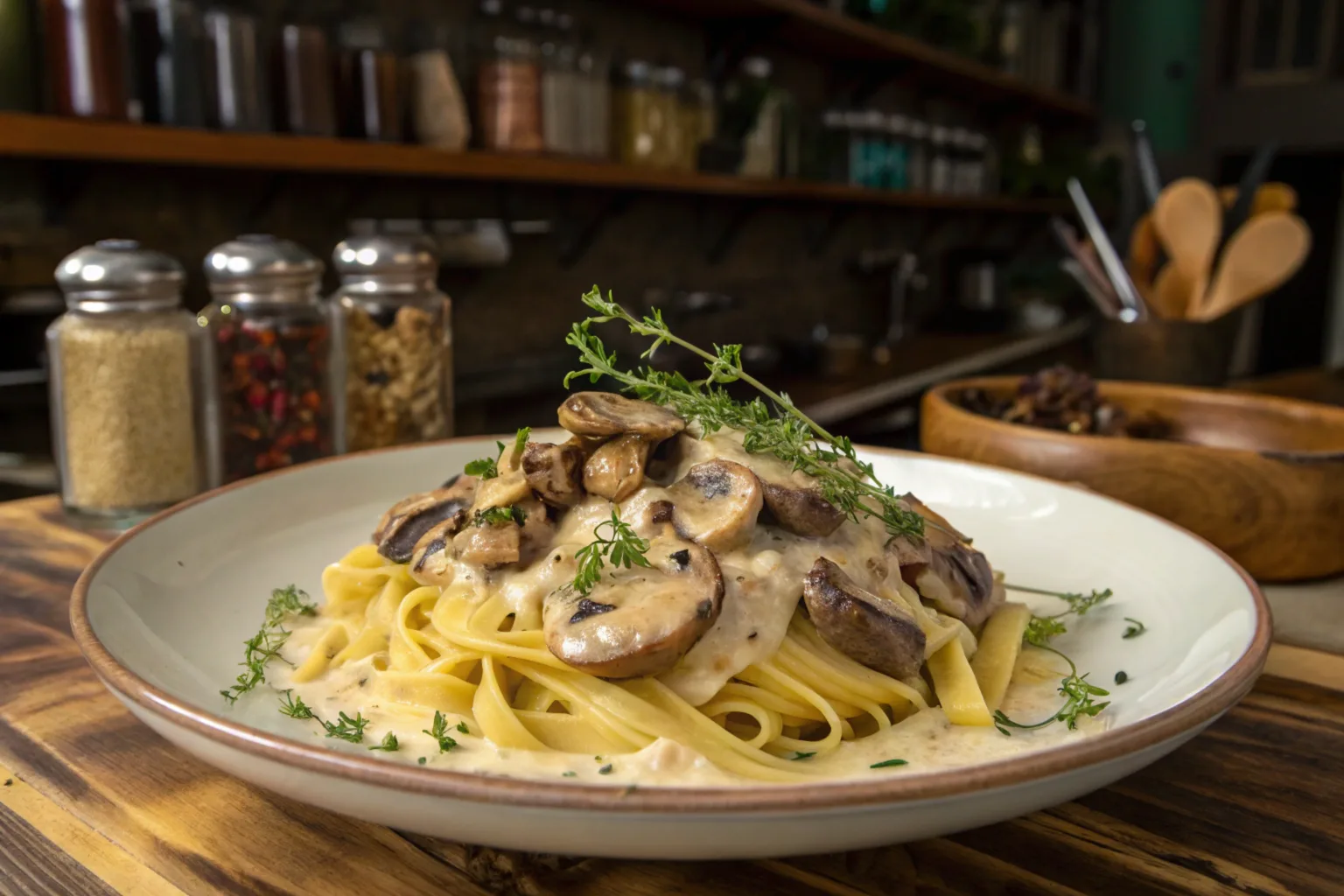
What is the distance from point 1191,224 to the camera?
2479 mm

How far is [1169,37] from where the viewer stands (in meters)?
7.20

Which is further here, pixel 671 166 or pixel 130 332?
pixel 671 166

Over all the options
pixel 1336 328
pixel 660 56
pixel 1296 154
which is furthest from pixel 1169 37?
pixel 660 56

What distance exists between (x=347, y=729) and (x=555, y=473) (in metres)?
0.27

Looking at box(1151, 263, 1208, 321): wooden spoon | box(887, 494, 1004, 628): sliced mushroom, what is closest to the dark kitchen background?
box(1151, 263, 1208, 321): wooden spoon

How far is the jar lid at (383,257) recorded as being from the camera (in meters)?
1.70

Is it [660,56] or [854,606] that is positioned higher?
[660,56]

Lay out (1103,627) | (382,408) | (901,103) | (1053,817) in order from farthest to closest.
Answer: (901,103) → (382,408) → (1103,627) → (1053,817)

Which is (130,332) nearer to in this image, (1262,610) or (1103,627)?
(1103,627)

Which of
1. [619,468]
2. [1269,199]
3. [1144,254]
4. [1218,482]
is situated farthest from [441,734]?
[1269,199]

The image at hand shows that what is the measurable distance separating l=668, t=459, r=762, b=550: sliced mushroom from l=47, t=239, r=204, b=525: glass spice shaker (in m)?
0.88

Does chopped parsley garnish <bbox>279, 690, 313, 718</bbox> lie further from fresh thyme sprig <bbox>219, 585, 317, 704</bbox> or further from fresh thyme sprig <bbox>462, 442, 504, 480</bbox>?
fresh thyme sprig <bbox>462, 442, 504, 480</bbox>

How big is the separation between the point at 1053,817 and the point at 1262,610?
22 cm

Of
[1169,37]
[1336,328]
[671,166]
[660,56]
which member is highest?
[1169,37]
